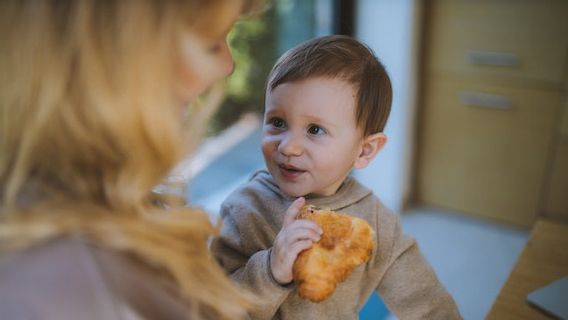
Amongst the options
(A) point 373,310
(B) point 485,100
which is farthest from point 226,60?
(B) point 485,100

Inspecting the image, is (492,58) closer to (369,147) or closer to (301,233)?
(369,147)

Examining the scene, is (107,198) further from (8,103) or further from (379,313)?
(379,313)

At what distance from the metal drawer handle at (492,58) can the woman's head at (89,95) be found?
6.25 feet

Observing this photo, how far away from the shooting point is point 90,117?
0.51m

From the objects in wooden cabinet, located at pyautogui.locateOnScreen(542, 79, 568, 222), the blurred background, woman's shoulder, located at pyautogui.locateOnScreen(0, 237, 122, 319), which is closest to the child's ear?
woman's shoulder, located at pyautogui.locateOnScreen(0, 237, 122, 319)

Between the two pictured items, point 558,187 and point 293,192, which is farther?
point 558,187

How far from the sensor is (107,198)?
0.53 m

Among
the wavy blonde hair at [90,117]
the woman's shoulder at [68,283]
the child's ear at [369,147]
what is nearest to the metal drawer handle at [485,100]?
the child's ear at [369,147]

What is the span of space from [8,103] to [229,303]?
0.33 meters

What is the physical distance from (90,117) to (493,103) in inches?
81.8

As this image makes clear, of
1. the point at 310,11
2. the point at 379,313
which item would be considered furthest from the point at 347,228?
the point at 310,11

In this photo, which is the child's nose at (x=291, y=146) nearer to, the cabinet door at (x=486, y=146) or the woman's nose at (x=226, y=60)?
the woman's nose at (x=226, y=60)

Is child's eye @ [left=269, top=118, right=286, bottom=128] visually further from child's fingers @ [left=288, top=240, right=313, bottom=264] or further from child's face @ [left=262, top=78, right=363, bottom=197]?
child's fingers @ [left=288, top=240, right=313, bottom=264]

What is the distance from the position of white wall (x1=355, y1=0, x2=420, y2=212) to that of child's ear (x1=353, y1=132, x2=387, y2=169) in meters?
1.40
